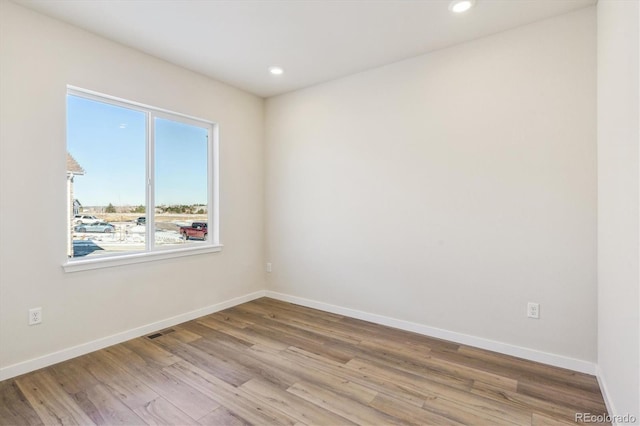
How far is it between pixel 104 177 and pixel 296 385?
2.44m

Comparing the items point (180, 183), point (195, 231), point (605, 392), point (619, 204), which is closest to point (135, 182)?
point (180, 183)

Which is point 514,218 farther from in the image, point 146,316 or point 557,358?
point 146,316

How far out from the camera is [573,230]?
7.61 feet

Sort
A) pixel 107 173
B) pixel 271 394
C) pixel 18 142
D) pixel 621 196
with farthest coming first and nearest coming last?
pixel 107 173 < pixel 18 142 < pixel 271 394 < pixel 621 196

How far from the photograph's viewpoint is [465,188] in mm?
2754

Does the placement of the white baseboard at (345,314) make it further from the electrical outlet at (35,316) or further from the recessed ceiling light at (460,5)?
the recessed ceiling light at (460,5)

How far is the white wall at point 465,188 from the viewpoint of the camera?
7.61ft

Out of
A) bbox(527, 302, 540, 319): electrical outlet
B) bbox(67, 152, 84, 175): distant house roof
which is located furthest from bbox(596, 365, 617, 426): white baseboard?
bbox(67, 152, 84, 175): distant house roof

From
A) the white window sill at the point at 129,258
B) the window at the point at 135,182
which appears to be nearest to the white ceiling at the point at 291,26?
the window at the point at 135,182

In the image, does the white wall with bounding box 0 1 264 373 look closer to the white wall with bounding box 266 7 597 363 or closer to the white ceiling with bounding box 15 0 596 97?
the white ceiling with bounding box 15 0 596 97

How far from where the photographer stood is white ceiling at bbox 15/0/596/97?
2252 mm

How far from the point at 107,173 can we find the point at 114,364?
1629 mm

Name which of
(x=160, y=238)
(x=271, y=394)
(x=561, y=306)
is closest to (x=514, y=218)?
(x=561, y=306)

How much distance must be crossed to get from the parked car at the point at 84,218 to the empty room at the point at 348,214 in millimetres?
84
